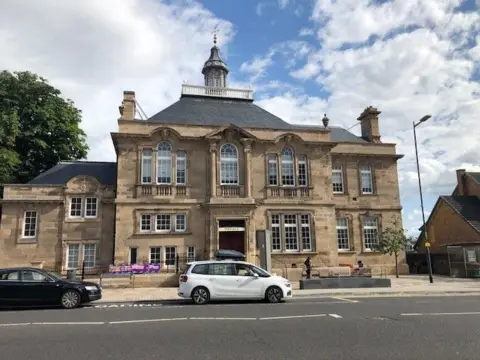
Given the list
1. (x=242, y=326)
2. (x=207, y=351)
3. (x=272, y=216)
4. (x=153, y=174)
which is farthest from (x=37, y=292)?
(x=272, y=216)

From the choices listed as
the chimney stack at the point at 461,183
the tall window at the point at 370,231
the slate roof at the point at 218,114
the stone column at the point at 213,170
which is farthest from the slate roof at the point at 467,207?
the stone column at the point at 213,170

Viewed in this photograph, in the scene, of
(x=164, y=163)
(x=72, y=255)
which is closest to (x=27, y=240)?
(x=72, y=255)

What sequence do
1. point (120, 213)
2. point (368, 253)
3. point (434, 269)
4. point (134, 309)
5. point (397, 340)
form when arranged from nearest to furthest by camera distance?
point (397, 340) → point (134, 309) → point (120, 213) → point (368, 253) → point (434, 269)

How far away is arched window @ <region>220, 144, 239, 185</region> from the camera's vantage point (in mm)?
27703

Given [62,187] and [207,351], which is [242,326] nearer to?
[207,351]

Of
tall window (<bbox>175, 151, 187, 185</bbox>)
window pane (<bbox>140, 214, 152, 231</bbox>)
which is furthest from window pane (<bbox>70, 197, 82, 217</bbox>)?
tall window (<bbox>175, 151, 187, 185</bbox>)

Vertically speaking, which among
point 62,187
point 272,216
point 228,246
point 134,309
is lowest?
point 134,309

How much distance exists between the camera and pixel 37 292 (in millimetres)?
14336

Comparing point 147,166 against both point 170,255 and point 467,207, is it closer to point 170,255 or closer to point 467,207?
point 170,255

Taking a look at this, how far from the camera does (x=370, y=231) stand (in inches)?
1238

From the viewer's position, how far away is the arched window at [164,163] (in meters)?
27.1

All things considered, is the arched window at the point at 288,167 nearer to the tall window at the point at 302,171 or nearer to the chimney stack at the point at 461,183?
the tall window at the point at 302,171

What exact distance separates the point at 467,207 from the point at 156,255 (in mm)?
26598

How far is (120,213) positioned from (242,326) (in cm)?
1792
